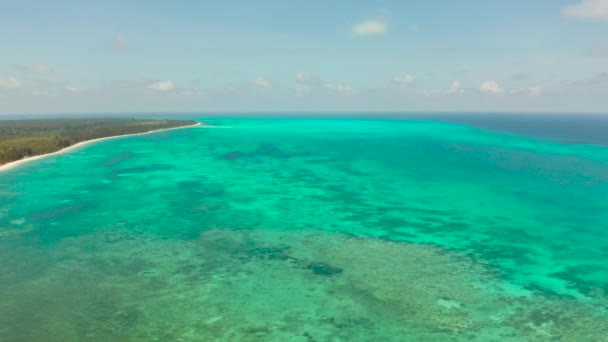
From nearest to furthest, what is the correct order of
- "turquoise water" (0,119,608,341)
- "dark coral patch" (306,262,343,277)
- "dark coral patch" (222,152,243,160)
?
"turquoise water" (0,119,608,341), "dark coral patch" (306,262,343,277), "dark coral patch" (222,152,243,160)

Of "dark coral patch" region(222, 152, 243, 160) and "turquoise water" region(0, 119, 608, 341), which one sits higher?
"dark coral patch" region(222, 152, 243, 160)

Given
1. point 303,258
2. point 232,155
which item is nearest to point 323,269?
point 303,258

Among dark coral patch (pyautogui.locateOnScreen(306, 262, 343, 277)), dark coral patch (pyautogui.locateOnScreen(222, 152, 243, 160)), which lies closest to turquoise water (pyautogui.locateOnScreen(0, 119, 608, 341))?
dark coral patch (pyautogui.locateOnScreen(306, 262, 343, 277))

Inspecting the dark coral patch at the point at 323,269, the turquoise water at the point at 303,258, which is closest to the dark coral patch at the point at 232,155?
the turquoise water at the point at 303,258

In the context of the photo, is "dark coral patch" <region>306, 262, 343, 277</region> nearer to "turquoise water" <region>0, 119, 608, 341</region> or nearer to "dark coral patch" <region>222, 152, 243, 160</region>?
"turquoise water" <region>0, 119, 608, 341</region>

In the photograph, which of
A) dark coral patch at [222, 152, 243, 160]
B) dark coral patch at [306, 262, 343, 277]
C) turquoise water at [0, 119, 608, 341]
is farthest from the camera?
dark coral patch at [222, 152, 243, 160]

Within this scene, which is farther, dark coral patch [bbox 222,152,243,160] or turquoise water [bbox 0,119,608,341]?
dark coral patch [bbox 222,152,243,160]

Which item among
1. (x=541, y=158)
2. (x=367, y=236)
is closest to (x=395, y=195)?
(x=367, y=236)

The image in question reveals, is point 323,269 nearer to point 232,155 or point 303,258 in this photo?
point 303,258

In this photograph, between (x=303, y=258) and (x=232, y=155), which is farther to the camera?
(x=232, y=155)
